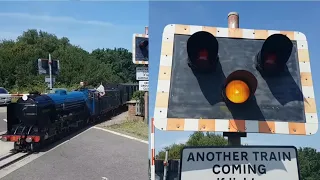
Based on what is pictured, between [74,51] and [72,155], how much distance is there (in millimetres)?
15327

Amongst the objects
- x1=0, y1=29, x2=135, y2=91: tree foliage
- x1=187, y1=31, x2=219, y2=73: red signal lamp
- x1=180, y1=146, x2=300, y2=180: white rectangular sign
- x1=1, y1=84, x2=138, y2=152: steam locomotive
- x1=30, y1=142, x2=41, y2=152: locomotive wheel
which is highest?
x1=0, y1=29, x2=135, y2=91: tree foliage

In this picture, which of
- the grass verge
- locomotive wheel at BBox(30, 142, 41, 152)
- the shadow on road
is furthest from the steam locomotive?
the grass verge

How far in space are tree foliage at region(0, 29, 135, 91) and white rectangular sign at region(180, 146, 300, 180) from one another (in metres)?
13.7

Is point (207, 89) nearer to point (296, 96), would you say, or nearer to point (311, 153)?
point (296, 96)

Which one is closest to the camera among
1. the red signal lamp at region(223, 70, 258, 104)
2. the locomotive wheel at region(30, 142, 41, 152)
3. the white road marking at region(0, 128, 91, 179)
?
the red signal lamp at region(223, 70, 258, 104)

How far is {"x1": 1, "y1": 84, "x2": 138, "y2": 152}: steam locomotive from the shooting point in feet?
27.7

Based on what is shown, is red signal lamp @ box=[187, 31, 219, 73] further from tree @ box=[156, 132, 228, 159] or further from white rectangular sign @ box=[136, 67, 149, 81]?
white rectangular sign @ box=[136, 67, 149, 81]

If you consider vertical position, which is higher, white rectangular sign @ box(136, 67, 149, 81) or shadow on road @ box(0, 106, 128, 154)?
white rectangular sign @ box(136, 67, 149, 81)

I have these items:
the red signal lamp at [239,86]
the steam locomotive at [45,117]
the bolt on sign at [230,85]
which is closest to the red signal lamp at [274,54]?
the bolt on sign at [230,85]

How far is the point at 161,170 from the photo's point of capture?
1.97m

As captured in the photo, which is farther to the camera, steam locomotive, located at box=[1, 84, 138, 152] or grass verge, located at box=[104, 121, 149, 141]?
grass verge, located at box=[104, 121, 149, 141]

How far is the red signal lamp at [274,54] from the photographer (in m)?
A: 1.63

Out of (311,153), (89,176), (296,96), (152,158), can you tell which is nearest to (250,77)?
(296,96)

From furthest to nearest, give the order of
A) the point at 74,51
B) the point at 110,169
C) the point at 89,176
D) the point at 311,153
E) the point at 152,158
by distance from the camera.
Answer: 1. the point at 74,51
2. the point at 110,169
3. the point at 89,176
4. the point at 311,153
5. the point at 152,158
